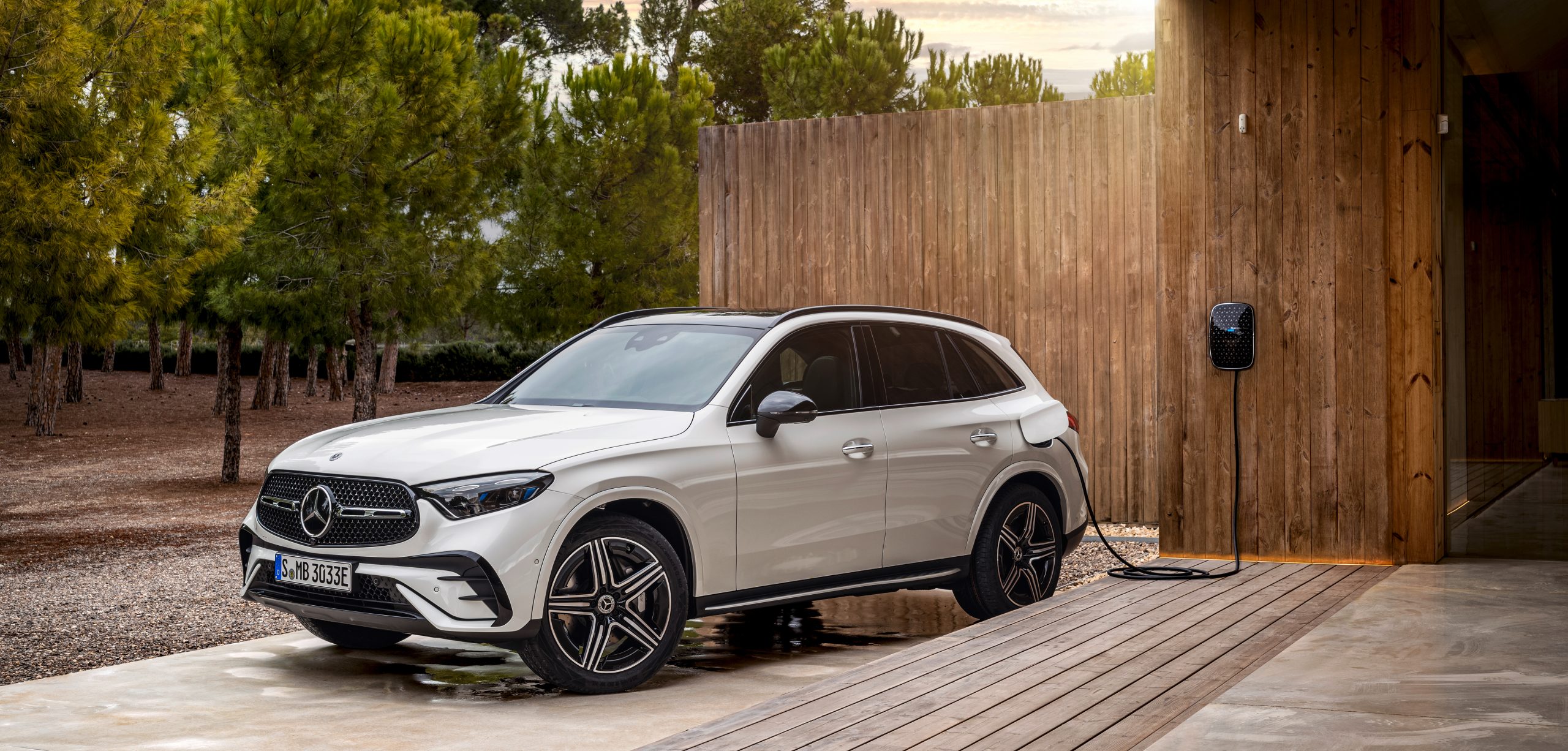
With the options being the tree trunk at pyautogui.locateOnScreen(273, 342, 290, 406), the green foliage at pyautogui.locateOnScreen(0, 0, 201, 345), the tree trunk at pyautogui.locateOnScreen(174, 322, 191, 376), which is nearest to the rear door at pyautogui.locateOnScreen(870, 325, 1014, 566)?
the green foliage at pyautogui.locateOnScreen(0, 0, 201, 345)

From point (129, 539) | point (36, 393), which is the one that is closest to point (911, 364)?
point (129, 539)

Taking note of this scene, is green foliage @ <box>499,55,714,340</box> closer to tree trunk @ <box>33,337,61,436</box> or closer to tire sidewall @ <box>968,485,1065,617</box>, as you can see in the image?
tree trunk @ <box>33,337,61,436</box>

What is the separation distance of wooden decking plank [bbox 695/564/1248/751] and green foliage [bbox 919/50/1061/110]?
34014 millimetres

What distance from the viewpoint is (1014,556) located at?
7.52 m

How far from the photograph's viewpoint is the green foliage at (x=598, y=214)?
26.8 m

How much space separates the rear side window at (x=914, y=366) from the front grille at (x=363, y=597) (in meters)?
2.60

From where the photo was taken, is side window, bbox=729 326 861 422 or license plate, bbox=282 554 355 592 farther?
side window, bbox=729 326 861 422

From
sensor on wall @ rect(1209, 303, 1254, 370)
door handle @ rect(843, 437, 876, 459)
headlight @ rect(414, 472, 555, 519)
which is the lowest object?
headlight @ rect(414, 472, 555, 519)

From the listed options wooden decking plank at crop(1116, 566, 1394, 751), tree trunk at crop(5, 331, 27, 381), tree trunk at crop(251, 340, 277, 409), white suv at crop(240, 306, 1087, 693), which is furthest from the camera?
tree trunk at crop(5, 331, 27, 381)

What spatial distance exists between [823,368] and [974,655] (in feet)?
6.46

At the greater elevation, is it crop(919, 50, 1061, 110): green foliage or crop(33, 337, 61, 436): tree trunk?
crop(919, 50, 1061, 110): green foliage

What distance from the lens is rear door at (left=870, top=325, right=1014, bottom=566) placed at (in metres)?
6.96

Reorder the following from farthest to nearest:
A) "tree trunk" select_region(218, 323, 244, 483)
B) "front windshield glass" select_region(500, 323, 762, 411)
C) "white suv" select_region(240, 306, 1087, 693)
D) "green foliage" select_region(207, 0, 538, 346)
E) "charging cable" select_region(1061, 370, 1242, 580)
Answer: "tree trunk" select_region(218, 323, 244, 483) < "green foliage" select_region(207, 0, 538, 346) < "charging cable" select_region(1061, 370, 1242, 580) < "front windshield glass" select_region(500, 323, 762, 411) < "white suv" select_region(240, 306, 1087, 693)

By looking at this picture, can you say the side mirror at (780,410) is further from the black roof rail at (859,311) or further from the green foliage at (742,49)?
the green foliage at (742,49)
